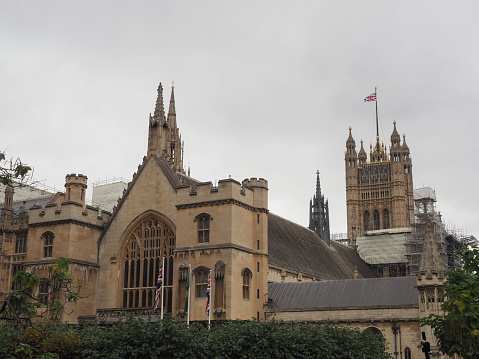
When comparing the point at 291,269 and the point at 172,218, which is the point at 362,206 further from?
the point at 172,218

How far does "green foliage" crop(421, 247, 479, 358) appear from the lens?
23859 millimetres

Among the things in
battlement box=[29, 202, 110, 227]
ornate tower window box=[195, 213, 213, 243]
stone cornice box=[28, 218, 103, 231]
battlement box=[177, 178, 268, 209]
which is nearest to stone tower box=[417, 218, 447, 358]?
battlement box=[177, 178, 268, 209]

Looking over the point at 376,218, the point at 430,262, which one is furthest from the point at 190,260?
the point at 376,218

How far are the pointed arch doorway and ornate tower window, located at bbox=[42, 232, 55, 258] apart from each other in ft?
17.9

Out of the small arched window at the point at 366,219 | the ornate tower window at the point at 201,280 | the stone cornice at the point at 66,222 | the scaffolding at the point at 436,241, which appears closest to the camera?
the ornate tower window at the point at 201,280

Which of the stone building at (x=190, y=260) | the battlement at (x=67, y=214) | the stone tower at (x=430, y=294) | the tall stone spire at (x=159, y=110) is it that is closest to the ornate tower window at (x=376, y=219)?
the stone building at (x=190, y=260)

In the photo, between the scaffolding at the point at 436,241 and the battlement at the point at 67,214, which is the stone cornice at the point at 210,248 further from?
the scaffolding at the point at 436,241

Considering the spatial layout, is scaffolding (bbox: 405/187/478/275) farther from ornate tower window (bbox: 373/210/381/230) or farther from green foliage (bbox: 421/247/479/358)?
ornate tower window (bbox: 373/210/381/230)

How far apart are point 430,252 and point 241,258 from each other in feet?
42.7

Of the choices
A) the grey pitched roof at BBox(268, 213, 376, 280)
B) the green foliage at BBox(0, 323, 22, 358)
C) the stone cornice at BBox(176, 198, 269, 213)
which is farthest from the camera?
the grey pitched roof at BBox(268, 213, 376, 280)

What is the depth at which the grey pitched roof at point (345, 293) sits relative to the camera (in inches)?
1829

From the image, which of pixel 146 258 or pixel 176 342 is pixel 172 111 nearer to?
pixel 146 258

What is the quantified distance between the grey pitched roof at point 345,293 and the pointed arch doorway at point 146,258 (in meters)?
8.16

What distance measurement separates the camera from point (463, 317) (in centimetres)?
2384
